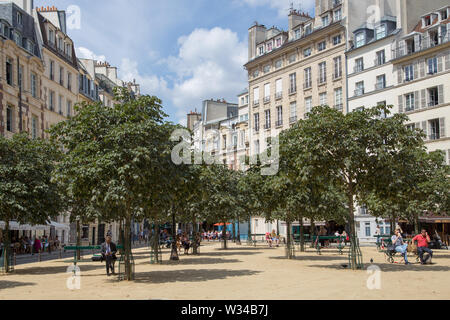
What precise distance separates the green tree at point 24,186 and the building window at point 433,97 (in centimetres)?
3264

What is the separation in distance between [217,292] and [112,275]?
22.3 ft

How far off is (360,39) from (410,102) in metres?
8.88

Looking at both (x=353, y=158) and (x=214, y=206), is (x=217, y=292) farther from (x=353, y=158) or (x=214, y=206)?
(x=214, y=206)

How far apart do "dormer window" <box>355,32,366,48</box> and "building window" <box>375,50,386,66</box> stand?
83.6 inches

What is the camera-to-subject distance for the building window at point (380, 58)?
47.0 meters

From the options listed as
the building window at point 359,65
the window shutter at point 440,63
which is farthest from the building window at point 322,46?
the window shutter at point 440,63

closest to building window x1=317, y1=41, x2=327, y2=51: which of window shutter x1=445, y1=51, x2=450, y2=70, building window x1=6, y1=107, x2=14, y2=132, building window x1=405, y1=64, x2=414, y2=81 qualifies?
building window x1=405, y1=64, x2=414, y2=81

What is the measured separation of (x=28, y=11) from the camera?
4247 centimetres

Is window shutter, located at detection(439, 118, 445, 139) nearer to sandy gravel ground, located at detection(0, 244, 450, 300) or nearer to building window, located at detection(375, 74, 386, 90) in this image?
building window, located at detection(375, 74, 386, 90)

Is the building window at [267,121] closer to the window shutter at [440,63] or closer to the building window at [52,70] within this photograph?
the window shutter at [440,63]

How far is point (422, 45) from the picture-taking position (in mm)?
43344

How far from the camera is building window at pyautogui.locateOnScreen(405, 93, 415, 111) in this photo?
43625 mm

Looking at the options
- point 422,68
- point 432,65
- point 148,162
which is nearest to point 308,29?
point 422,68
